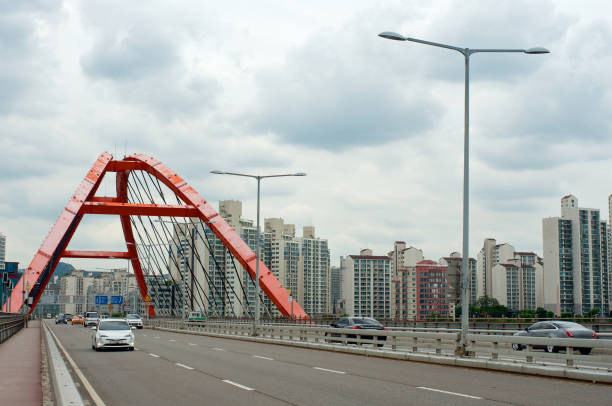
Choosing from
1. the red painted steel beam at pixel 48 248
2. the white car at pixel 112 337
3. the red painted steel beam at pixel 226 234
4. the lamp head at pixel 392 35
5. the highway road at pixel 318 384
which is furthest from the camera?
the red painted steel beam at pixel 48 248

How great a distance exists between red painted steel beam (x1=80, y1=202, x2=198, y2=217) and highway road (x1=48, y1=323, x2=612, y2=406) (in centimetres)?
3767

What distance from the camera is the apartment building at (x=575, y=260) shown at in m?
124

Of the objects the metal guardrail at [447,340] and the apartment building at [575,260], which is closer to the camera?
the metal guardrail at [447,340]

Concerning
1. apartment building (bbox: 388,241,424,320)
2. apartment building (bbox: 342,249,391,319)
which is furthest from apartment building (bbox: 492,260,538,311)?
apartment building (bbox: 342,249,391,319)

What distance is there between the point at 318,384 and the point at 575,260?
12011 centimetres

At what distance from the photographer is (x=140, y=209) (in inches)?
2373

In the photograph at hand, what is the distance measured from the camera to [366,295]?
16738cm

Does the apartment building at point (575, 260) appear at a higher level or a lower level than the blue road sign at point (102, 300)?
higher

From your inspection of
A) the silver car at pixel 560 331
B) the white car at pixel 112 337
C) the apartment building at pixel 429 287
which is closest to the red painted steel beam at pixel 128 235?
Result: the white car at pixel 112 337

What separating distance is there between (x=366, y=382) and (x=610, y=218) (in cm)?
12347

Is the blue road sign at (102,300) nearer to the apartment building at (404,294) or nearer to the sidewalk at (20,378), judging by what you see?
the apartment building at (404,294)

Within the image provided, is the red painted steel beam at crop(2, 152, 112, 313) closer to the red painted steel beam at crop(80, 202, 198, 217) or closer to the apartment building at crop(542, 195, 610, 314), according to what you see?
the red painted steel beam at crop(80, 202, 198, 217)

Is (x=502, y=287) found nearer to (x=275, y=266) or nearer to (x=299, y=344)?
(x=275, y=266)

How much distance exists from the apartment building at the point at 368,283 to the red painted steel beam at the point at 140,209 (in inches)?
4223
